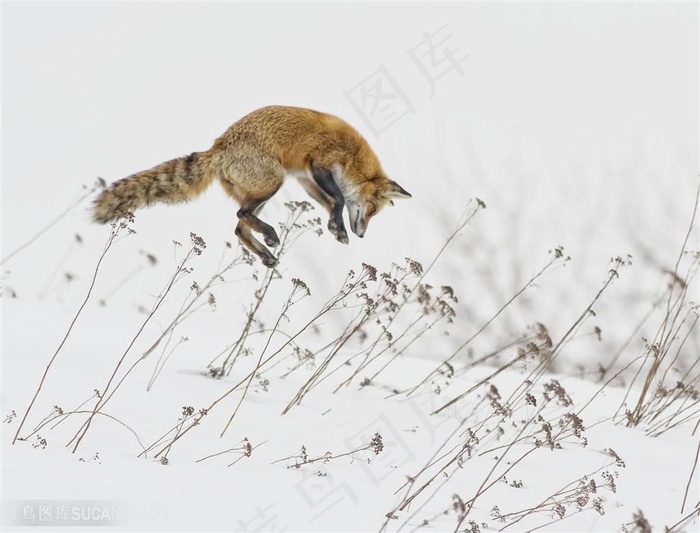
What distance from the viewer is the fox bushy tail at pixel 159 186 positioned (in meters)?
5.74

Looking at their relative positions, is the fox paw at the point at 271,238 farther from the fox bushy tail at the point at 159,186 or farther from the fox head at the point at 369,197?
the fox head at the point at 369,197

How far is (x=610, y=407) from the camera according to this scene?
22.9 feet

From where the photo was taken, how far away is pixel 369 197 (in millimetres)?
7539

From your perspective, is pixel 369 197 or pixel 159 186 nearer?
pixel 159 186

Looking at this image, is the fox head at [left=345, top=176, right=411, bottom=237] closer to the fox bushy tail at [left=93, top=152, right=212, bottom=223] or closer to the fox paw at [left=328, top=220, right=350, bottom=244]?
the fox paw at [left=328, top=220, right=350, bottom=244]

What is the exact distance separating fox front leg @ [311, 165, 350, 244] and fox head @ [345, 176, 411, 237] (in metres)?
0.77

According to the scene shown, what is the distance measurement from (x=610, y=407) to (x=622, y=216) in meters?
13.6

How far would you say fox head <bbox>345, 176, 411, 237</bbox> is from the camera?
7.49 metres

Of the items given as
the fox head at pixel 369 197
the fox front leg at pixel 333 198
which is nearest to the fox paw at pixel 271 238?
the fox front leg at pixel 333 198

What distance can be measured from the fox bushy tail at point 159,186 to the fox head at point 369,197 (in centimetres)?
164

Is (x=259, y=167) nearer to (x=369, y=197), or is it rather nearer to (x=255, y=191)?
(x=255, y=191)

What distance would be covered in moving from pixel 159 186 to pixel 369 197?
7.36 feet

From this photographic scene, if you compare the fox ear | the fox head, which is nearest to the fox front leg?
the fox head

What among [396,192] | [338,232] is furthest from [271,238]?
[396,192]
